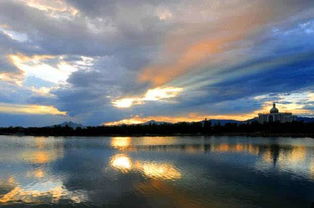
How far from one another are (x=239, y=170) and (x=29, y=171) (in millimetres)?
41627

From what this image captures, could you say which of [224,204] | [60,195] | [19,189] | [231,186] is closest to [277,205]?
[224,204]

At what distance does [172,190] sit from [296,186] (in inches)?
738

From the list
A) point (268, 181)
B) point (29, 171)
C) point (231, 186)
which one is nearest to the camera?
point (231, 186)

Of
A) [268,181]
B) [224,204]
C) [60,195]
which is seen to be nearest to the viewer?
[224,204]

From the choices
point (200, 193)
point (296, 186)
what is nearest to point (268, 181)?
point (296, 186)

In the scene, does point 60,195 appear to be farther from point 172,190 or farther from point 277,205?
point 277,205

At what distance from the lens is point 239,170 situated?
5312 centimetres

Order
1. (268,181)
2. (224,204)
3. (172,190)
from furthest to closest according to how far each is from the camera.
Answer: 1. (268,181)
2. (172,190)
3. (224,204)

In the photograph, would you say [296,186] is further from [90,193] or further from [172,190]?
[90,193]

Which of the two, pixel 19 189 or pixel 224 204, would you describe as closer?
pixel 224 204

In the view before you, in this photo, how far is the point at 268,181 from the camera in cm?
4288

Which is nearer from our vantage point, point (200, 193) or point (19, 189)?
point (200, 193)

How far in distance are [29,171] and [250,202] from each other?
41642 mm

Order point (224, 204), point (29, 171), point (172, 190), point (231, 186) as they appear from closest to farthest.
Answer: point (224, 204) < point (172, 190) < point (231, 186) < point (29, 171)
